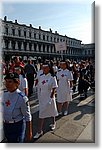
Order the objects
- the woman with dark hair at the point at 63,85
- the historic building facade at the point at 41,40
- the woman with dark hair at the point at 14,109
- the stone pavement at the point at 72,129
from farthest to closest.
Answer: the woman with dark hair at the point at 63,85 < the historic building facade at the point at 41,40 < the stone pavement at the point at 72,129 < the woman with dark hair at the point at 14,109

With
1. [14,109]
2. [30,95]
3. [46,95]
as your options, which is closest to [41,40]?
[46,95]

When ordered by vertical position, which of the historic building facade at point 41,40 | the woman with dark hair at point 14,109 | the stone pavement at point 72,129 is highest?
the historic building facade at point 41,40

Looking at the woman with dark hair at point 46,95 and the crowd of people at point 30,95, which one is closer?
the crowd of people at point 30,95

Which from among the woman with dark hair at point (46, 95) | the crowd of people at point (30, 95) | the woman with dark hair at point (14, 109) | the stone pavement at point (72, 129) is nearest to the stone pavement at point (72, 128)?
the stone pavement at point (72, 129)

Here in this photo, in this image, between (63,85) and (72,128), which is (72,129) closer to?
(72,128)

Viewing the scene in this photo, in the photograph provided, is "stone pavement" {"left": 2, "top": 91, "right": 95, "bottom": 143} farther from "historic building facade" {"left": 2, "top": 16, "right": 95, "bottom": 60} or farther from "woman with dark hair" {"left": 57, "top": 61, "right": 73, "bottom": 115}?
"historic building facade" {"left": 2, "top": 16, "right": 95, "bottom": 60}

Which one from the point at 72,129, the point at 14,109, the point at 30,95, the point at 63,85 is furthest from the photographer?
the point at 30,95

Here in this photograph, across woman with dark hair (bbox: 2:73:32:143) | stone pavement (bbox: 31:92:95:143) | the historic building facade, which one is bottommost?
stone pavement (bbox: 31:92:95:143)

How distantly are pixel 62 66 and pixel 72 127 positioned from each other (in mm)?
1142

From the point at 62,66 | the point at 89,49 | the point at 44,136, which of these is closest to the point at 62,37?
the point at 89,49

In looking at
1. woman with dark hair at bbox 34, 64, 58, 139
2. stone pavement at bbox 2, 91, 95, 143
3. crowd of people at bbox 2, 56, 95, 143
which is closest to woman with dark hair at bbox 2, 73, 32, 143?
crowd of people at bbox 2, 56, 95, 143

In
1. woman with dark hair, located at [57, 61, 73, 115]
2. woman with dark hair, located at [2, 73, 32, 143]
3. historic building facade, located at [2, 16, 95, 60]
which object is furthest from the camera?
woman with dark hair, located at [57, 61, 73, 115]

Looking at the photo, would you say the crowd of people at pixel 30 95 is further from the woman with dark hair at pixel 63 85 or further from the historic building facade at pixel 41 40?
the historic building facade at pixel 41 40

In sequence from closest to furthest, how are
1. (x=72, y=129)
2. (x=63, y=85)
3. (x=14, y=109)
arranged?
1. (x=14, y=109)
2. (x=72, y=129)
3. (x=63, y=85)
